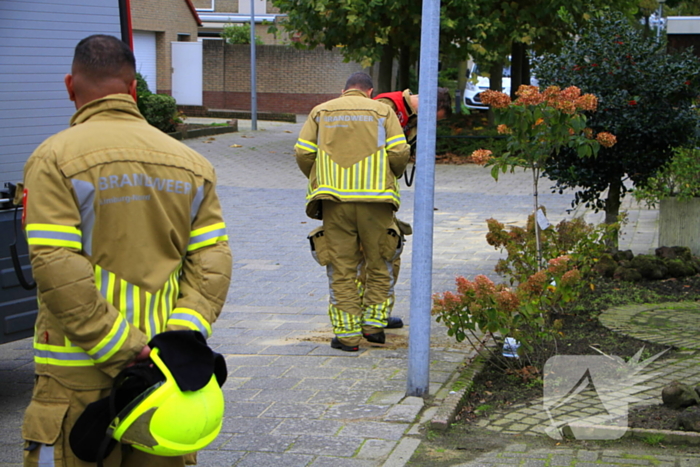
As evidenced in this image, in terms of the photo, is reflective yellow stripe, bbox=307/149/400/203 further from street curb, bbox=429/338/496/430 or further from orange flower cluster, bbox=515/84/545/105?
street curb, bbox=429/338/496/430

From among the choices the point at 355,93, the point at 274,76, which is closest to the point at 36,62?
the point at 355,93

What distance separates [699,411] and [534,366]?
1.12 metres

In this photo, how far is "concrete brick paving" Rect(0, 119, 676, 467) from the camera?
4352 mm

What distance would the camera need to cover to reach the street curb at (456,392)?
4605mm

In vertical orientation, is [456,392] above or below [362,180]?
below

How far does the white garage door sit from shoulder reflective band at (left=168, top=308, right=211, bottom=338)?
31972 mm

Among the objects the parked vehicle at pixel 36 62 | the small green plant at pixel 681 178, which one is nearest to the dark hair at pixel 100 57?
the parked vehicle at pixel 36 62

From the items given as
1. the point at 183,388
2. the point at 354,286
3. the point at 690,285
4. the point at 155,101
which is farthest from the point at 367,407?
the point at 155,101

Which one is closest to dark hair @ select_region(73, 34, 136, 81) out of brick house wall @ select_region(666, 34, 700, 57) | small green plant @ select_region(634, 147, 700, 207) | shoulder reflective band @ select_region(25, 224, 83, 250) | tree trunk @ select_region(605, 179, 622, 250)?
shoulder reflective band @ select_region(25, 224, 83, 250)

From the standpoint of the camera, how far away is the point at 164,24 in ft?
112

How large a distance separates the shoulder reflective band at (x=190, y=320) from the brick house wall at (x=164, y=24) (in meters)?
31.9

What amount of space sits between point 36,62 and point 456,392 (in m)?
3.36

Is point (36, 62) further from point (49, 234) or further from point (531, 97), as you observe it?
point (49, 234)

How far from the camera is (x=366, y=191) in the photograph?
5.84 metres
